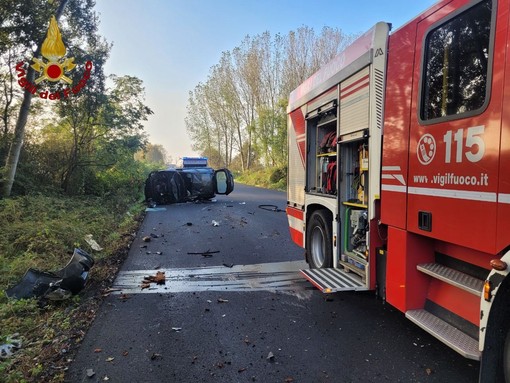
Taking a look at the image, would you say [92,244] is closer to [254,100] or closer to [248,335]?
[248,335]

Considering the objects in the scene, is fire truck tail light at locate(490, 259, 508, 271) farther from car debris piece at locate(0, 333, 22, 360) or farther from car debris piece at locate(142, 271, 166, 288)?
car debris piece at locate(142, 271, 166, 288)

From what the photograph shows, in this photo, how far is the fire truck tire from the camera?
5.49 m

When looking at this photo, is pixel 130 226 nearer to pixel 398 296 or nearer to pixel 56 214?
pixel 56 214

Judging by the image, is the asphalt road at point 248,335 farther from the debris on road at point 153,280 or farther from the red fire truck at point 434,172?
the red fire truck at point 434,172

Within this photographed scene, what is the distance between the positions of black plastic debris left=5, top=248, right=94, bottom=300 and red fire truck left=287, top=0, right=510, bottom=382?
3303 millimetres

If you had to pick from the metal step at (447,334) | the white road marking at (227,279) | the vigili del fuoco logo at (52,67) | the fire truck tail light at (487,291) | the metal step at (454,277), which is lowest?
the white road marking at (227,279)

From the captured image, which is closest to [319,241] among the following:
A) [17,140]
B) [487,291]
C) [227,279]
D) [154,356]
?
[227,279]

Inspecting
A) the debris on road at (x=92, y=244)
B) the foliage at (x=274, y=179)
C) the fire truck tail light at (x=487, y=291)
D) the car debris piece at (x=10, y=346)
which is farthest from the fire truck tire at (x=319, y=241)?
the foliage at (x=274, y=179)

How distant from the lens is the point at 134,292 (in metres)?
5.48

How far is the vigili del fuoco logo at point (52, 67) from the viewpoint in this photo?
1257 cm

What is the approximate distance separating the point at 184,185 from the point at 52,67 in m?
7.60

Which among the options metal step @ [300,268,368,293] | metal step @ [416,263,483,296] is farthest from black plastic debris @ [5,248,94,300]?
metal step @ [416,263,483,296]

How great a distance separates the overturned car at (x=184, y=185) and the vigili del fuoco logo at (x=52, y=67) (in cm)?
518

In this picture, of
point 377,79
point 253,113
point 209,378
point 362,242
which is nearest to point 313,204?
point 362,242
